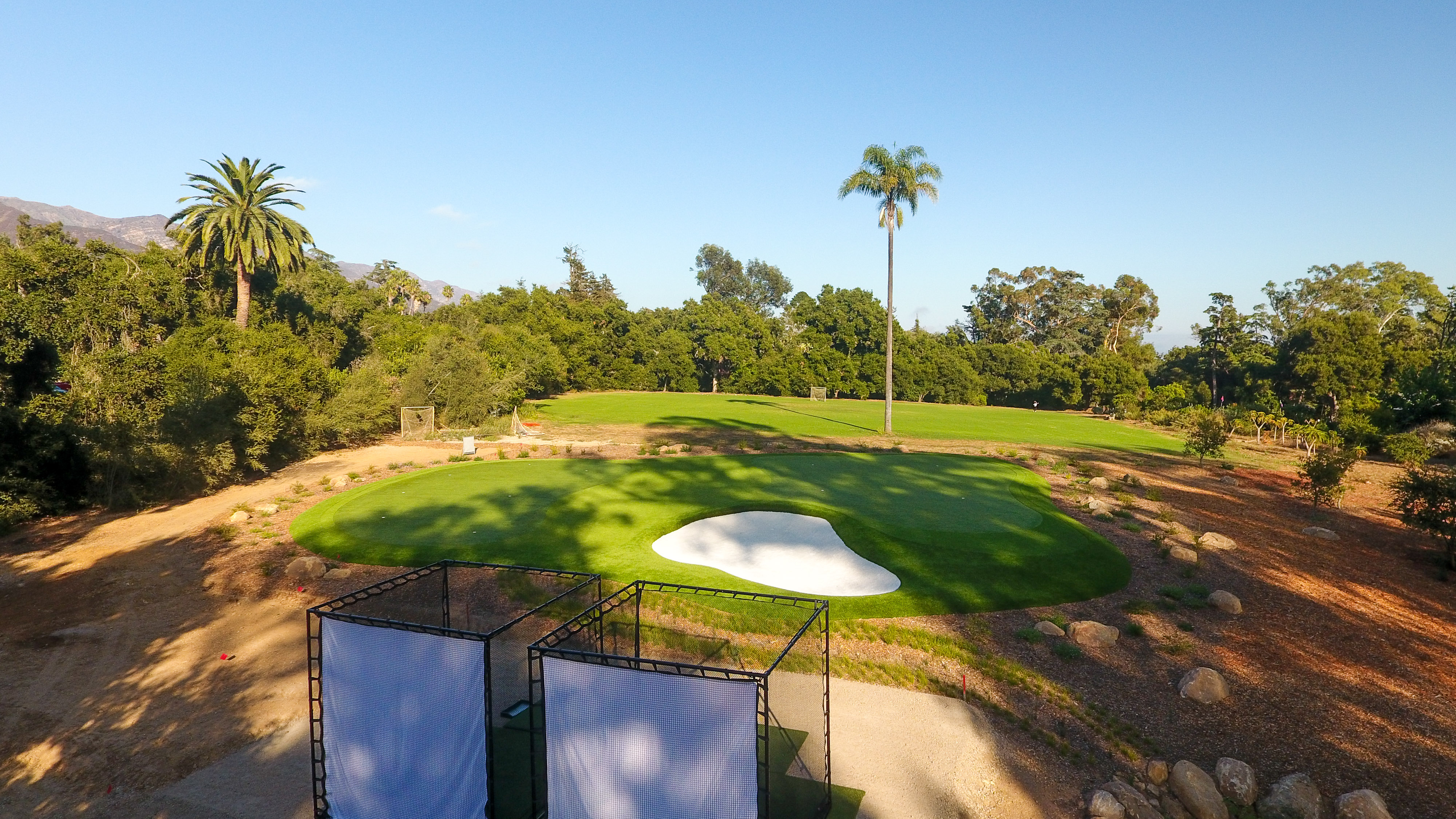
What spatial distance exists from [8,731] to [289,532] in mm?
9370

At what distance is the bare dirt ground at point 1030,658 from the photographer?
872 cm

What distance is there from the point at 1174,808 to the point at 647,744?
6.40 meters

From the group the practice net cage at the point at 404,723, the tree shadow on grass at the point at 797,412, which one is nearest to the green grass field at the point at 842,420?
the tree shadow on grass at the point at 797,412

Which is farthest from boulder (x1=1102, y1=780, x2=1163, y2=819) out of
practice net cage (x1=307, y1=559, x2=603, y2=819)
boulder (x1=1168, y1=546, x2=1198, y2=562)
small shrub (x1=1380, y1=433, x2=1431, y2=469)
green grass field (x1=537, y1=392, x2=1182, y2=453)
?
green grass field (x1=537, y1=392, x2=1182, y2=453)

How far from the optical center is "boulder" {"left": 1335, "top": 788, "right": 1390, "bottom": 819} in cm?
766

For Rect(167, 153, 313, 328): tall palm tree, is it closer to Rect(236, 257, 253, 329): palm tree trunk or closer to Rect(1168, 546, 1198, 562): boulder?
Rect(236, 257, 253, 329): palm tree trunk

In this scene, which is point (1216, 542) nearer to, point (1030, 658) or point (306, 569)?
point (1030, 658)

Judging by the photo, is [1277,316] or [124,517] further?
[1277,316]

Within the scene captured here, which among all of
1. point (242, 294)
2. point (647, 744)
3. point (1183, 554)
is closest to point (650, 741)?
point (647, 744)

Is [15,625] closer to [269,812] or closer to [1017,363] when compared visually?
[269,812]

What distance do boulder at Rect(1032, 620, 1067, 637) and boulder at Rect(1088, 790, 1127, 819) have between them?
180 inches

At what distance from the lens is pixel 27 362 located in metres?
20.1

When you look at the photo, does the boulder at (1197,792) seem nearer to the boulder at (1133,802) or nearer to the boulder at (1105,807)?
the boulder at (1133,802)

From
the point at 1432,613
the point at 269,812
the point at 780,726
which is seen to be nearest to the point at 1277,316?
the point at 1432,613
